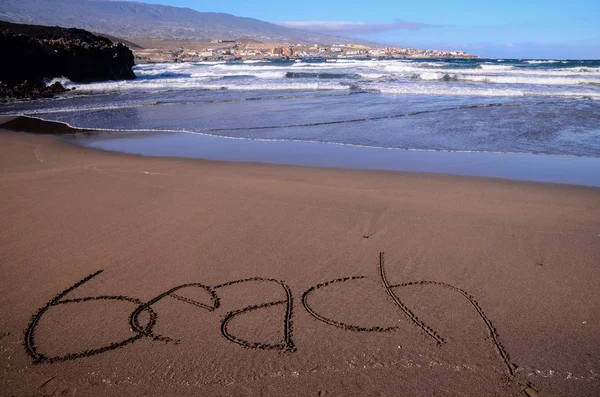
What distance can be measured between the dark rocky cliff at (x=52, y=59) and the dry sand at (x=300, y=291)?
68.8ft

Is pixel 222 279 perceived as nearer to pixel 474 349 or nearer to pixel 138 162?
pixel 474 349

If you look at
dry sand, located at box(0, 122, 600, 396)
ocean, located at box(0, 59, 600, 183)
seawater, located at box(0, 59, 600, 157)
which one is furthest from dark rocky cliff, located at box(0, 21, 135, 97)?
dry sand, located at box(0, 122, 600, 396)

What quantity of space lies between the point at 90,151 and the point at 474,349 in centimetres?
815

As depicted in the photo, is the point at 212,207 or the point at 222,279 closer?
the point at 222,279

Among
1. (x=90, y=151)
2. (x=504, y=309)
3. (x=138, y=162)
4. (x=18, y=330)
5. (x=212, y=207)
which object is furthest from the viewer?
(x=90, y=151)

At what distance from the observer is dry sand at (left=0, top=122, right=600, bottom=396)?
92.3 inches

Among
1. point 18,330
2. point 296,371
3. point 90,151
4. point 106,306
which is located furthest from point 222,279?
point 90,151

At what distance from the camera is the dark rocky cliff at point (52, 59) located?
22344mm

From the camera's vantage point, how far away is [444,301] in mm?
→ 2998

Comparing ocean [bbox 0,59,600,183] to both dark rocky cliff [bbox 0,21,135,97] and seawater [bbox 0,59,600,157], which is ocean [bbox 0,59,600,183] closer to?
seawater [bbox 0,59,600,157]

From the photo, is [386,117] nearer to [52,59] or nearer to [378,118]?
[378,118]

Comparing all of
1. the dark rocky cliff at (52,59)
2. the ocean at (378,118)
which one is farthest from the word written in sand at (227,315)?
the dark rocky cliff at (52,59)

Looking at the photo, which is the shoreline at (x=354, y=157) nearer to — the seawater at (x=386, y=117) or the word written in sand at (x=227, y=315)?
the seawater at (x=386, y=117)

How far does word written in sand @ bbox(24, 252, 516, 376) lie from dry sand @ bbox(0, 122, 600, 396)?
1cm
